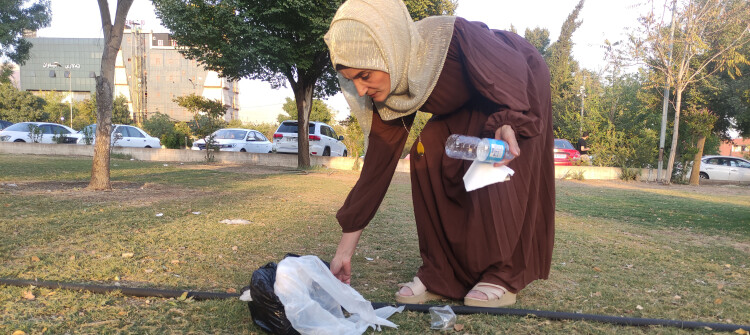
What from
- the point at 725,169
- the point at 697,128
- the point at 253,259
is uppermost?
the point at 697,128

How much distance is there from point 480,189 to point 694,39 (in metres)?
15.7

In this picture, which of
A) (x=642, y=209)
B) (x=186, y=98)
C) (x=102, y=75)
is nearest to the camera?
(x=102, y=75)

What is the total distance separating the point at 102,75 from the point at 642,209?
8931 millimetres

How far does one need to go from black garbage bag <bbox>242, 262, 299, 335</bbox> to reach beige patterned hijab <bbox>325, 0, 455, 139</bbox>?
38.7 inches

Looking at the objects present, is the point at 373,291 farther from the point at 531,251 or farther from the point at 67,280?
the point at 67,280

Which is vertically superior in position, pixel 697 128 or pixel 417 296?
pixel 697 128

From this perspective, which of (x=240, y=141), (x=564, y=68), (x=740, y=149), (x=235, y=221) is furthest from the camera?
(x=740, y=149)

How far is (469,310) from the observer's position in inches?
91.1

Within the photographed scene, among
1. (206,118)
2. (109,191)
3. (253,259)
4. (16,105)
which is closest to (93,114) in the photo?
(16,105)

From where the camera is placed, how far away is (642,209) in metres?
8.23

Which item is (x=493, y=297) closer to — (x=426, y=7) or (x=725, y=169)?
(x=426, y=7)

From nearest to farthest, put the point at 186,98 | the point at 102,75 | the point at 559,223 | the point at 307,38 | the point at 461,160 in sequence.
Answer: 1. the point at 461,160
2. the point at 559,223
3. the point at 102,75
4. the point at 307,38
5. the point at 186,98

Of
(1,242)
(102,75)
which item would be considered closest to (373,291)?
(1,242)

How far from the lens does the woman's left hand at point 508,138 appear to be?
2.05m
